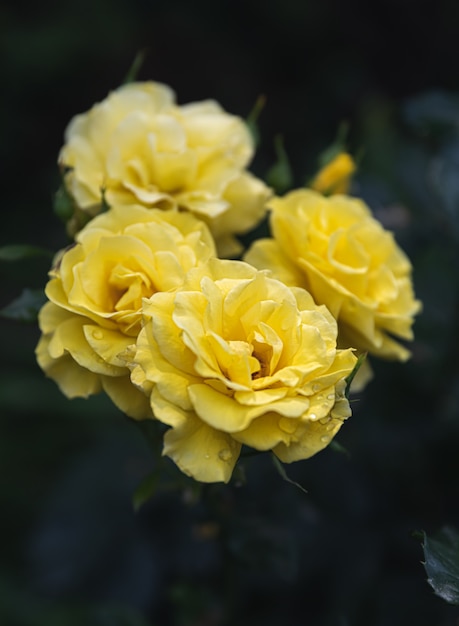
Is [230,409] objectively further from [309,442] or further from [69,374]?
[69,374]

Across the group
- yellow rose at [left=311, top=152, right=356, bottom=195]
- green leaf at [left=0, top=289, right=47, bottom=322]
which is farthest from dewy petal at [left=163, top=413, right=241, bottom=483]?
yellow rose at [left=311, top=152, right=356, bottom=195]

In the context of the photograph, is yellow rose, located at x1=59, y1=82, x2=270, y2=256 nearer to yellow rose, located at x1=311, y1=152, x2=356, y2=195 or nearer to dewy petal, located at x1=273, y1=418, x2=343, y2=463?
yellow rose, located at x1=311, y1=152, x2=356, y2=195

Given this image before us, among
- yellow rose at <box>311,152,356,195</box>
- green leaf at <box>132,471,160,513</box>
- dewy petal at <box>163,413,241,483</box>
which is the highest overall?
yellow rose at <box>311,152,356,195</box>

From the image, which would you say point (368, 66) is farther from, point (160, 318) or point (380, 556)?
point (160, 318)

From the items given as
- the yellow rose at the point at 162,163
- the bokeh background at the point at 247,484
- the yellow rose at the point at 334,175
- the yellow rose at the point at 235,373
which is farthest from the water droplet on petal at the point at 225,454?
the yellow rose at the point at 334,175

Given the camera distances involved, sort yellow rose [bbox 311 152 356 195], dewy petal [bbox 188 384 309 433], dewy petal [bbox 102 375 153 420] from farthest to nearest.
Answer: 1. yellow rose [bbox 311 152 356 195]
2. dewy petal [bbox 102 375 153 420]
3. dewy petal [bbox 188 384 309 433]

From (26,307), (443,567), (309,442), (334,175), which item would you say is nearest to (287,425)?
(309,442)

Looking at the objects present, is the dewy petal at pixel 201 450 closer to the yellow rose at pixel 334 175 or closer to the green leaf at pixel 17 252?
the green leaf at pixel 17 252

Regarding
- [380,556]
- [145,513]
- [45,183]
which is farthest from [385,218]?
[45,183]
